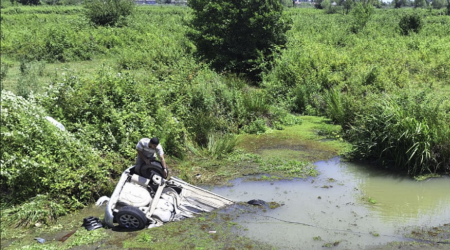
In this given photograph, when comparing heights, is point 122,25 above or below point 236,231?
above

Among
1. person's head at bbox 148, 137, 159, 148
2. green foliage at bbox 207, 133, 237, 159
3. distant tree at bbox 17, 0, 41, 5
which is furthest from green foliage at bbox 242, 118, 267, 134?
distant tree at bbox 17, 0, 41, 5

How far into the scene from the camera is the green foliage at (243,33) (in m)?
15.9

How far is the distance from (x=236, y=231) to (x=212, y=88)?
6090 millimetres

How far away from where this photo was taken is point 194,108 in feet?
37.0

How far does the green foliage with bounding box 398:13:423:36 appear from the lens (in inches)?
963

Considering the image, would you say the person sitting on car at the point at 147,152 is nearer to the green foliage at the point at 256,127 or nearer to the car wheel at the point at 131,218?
the car wheel at the point at 131,218

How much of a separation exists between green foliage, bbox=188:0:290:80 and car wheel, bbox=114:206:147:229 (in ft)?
32.6

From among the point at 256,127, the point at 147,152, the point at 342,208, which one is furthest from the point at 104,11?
the point at 342,208

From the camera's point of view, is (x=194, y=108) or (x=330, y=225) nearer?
(x=330, y=225)

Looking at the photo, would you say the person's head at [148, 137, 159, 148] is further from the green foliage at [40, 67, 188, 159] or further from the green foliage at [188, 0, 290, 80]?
the green foliage at [188, 0, 290, 80]

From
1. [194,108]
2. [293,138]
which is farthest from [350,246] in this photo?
[194,108]

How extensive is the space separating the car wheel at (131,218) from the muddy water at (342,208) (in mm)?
1660

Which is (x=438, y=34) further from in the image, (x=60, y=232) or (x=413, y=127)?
(x=60, y=232)

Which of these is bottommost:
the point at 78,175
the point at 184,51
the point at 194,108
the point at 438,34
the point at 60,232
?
the point at 60,232
